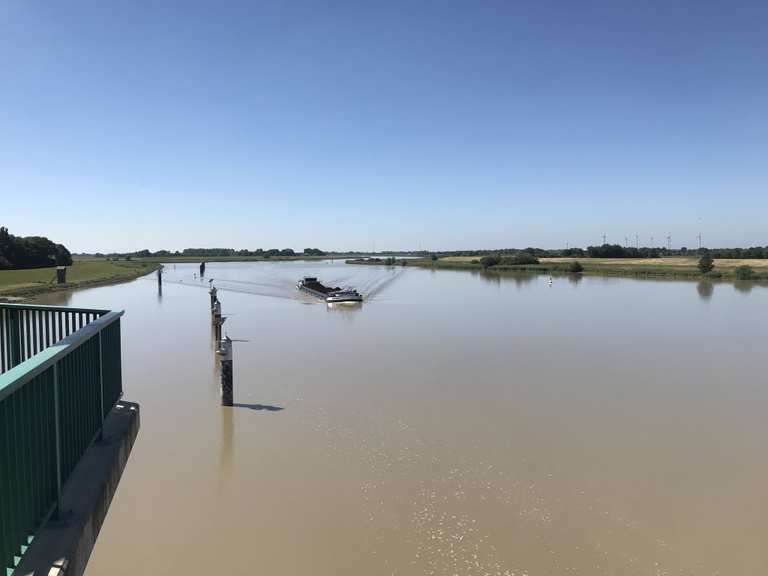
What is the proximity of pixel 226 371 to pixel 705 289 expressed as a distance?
50999 millimetres

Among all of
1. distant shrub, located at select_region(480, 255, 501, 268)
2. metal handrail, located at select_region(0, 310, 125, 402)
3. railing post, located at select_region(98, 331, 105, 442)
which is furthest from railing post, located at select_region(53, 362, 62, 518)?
distant shrub, located at select_region(480, 255, 501, 268)

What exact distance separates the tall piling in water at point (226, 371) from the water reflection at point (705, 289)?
41.5m

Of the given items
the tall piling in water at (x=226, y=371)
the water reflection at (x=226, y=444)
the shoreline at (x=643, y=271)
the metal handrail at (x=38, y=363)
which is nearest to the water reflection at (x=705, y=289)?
the shoreline at (x=643, y=271)

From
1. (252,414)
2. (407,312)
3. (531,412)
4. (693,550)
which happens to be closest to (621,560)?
(693,550)

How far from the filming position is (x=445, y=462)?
9703 millimetres

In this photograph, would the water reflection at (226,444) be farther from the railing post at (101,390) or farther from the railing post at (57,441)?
the railing post at (57,441)

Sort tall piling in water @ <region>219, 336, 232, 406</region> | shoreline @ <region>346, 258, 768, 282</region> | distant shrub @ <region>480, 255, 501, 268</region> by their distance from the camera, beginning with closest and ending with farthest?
1. tall piling in water @ <region>219, 336, 232, 406</region>
2. shoreline @ <region>346, 258, 768, 282</region>
3. distant shrub @ <region>480, 255, 501, 268</region>

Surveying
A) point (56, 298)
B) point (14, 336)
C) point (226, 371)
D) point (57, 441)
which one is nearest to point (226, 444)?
point (226, 371)

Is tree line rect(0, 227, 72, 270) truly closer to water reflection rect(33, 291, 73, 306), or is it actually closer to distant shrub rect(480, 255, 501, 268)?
water reflection rect(33, 291, 73, 306)

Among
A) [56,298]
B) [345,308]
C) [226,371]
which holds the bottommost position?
[345,308]

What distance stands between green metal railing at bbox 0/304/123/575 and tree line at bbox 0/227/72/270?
68.8 metres

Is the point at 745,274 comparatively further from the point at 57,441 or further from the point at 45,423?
the point at 45,423

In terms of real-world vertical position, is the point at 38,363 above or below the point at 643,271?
above

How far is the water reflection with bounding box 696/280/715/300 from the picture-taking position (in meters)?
43.7
